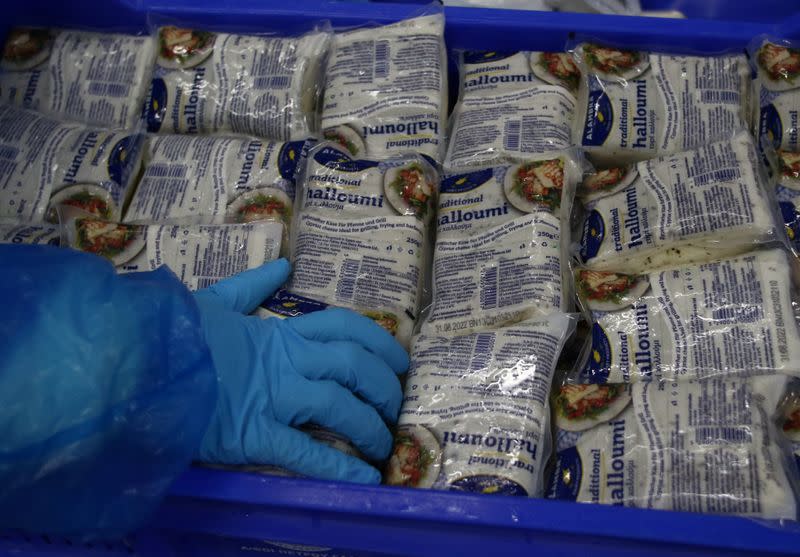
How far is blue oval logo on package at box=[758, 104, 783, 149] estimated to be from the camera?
71.9 inches

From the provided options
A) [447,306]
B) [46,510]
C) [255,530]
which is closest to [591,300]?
[447,306]

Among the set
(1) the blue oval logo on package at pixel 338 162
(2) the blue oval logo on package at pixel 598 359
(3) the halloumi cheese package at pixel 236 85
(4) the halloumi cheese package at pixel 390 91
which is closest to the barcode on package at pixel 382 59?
(4) the halloumi cheese package at pixel 390 91

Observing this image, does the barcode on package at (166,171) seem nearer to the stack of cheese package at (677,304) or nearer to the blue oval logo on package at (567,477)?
the stack of cheese package at (677,304)

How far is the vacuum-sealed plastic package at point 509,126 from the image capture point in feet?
6.05

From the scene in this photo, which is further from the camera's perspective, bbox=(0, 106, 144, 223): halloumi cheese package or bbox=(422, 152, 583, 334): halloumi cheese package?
bbox=(0, 106, 144, 223): halloumi cheese package

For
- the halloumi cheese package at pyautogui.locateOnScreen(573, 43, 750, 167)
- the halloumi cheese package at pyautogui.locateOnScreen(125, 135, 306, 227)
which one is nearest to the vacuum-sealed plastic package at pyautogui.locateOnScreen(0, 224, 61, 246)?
the halloumi cheese package at pyautogui.locateOnScreen(125, 135, 306, 227)

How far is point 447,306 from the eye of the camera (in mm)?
1653

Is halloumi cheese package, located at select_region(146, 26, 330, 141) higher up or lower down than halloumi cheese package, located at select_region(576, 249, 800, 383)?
higher up

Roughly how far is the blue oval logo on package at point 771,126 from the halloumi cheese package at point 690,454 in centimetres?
70

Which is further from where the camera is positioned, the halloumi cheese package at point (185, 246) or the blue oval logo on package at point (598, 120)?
the blue oval logo on package at point (598, 120)

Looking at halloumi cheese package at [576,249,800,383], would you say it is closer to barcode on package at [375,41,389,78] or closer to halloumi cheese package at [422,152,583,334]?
halloumi cheese package at [422,152,583,334]

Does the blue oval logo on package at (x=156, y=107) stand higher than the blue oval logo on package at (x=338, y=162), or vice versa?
the blue oval logo on package at (x=156, y=107)

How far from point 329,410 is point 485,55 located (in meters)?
1.13

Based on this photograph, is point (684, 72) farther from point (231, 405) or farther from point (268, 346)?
point (231, 405)
